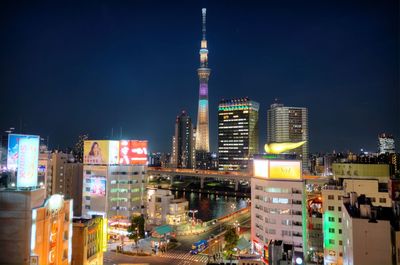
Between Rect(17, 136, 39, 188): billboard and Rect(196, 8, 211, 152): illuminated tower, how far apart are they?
91713mm

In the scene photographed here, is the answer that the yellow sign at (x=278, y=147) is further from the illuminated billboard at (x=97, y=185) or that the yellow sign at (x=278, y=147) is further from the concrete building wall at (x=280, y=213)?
the illuminated billboard at (x=97, y=185)

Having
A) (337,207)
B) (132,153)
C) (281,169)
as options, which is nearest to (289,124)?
(132,153)

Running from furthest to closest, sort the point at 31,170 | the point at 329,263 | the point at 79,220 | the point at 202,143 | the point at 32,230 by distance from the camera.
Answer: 1. the point at 202,143
2. the point at 329,263
3. the point at 79,220
4. the point at 31,170
5. the point at 32,230

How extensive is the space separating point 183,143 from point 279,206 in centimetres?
9344

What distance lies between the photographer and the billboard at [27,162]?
39.8ft

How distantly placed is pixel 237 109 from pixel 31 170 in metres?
90.5

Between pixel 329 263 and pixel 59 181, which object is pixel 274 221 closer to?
pixel 329 263

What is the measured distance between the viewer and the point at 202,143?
109 m

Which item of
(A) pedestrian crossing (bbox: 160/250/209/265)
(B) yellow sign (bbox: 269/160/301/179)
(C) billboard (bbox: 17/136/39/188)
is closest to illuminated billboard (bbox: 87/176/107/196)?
(A) pedestrian crossing (bbox: 160/250/209/265)

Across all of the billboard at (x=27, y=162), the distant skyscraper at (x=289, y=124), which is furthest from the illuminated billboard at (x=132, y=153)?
the distant skyscraper at (x=289, y=124)

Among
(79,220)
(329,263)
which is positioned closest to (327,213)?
(329,263)

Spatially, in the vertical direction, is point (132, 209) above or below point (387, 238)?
below

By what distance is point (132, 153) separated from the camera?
3272 centimetres

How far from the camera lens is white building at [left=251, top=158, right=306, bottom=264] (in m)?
21.6
